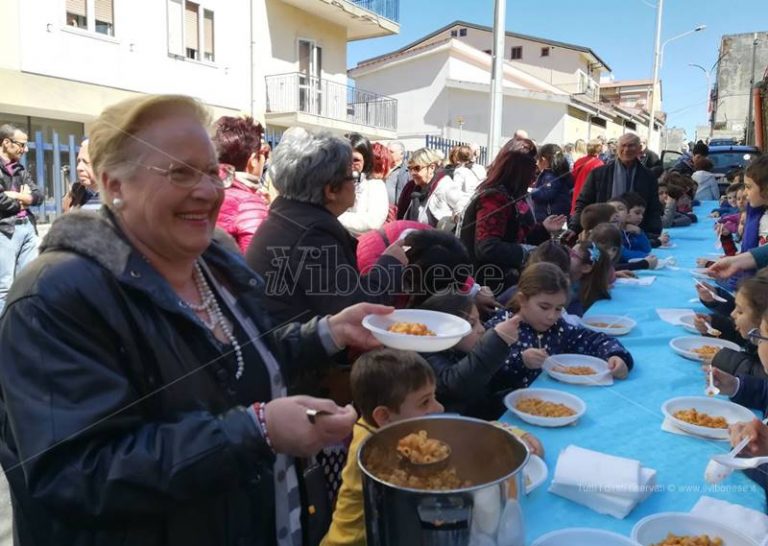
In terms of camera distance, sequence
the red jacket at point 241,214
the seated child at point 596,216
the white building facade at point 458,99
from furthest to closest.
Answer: the white building facade at point 458,99, the seated child at point 596,216, the red jacket at point 241,214

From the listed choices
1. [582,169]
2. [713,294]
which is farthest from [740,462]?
[582,169]

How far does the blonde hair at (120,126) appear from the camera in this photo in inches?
42.9

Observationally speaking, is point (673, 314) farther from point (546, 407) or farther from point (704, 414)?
point (546, 407)

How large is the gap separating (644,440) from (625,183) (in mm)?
4400

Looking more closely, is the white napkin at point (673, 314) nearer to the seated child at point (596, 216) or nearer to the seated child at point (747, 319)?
the seated child at point (747, 319)

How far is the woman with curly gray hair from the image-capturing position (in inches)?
81.3

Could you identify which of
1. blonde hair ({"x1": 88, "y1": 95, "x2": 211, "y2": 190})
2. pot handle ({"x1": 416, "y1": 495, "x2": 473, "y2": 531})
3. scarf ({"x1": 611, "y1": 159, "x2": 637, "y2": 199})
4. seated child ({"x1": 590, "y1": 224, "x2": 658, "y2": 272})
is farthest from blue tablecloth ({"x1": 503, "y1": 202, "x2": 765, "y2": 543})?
scarf ({"x1": 611, "y1": 159, "x2": 637, "y2": 199})

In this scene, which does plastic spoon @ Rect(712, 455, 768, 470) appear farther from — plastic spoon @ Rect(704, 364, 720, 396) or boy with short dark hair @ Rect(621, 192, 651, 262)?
boy with short dark hair @ Rect(621, 192, 651, 262)

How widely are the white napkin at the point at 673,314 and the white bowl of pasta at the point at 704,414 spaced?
120 cm

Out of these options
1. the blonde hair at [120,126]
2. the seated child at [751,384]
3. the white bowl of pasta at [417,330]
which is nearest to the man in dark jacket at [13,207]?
the white bowl of pasta at [417,330]

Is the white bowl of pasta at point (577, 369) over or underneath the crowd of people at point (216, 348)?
underneath

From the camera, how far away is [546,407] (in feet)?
6.52

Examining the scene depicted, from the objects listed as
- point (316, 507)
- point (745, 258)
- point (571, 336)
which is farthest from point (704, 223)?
point (316, 507)

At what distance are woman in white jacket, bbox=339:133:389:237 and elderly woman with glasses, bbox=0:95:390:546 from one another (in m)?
2.90
